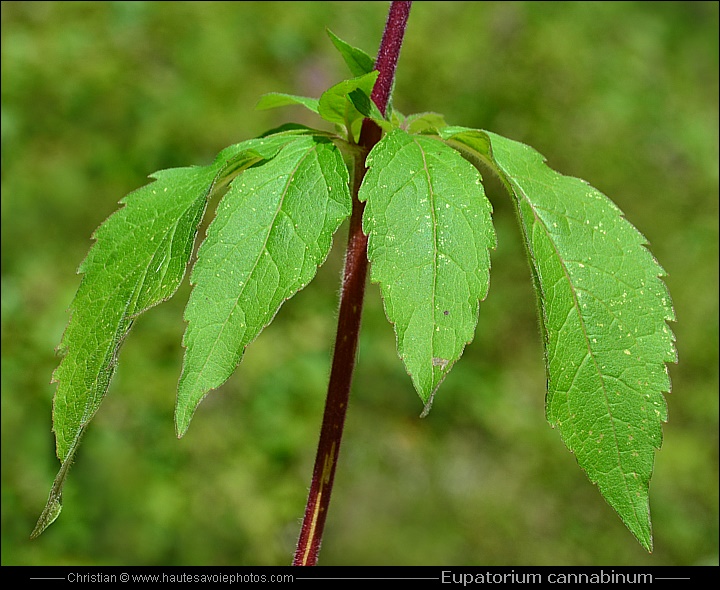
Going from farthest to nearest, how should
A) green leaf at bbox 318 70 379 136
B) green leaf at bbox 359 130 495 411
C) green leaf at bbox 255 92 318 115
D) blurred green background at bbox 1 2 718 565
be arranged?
blurred green background at bbox 1 2 718 565 < green leaf at bbox 255 92 318 115 < green leaf at bbox 318 70 379 136 < green leaf at bbox 359 130 495 411

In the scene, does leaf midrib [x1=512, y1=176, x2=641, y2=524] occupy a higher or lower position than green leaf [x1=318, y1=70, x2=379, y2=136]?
lower

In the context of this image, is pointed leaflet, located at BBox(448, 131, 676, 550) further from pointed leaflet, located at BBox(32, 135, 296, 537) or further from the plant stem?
pointed leaflet, located at BBox(32, 135, 296, 537)

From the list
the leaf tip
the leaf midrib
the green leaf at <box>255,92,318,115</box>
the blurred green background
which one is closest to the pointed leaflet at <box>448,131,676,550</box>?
the leaf midrib

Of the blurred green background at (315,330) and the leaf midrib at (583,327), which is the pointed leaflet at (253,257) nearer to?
the leaf midrib at (583,327)

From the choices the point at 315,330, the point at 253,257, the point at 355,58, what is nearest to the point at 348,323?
the point at 253,257

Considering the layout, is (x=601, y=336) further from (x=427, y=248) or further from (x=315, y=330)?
(x=315, y=330)

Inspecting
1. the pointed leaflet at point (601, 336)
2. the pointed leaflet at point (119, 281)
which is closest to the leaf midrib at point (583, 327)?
the pointed leaflet at point (601, 336)
